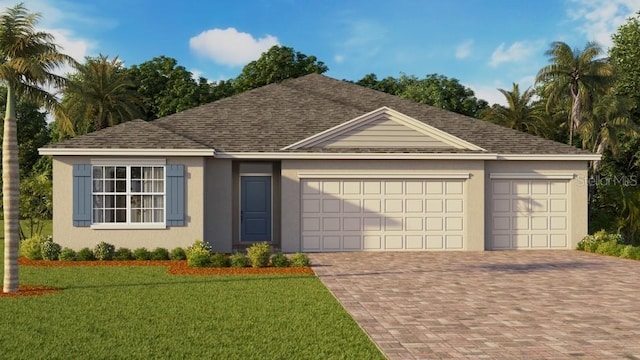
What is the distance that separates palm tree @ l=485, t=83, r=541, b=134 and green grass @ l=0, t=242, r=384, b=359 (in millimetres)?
32718

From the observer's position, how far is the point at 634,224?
2230cm

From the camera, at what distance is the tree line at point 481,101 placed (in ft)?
88.2

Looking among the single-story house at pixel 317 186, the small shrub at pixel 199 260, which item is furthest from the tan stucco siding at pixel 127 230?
the small shrub at pixel 199 260

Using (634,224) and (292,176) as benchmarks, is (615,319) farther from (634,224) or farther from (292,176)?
(634,224)

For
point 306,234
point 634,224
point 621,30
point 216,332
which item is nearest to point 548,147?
point 634,224

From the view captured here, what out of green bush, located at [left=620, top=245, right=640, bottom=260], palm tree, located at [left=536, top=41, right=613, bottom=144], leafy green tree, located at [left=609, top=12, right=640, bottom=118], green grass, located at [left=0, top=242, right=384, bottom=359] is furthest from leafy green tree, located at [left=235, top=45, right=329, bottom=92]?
green grass, located at [left=0, top=242, right=384, bottom=359]

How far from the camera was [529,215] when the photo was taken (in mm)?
20234

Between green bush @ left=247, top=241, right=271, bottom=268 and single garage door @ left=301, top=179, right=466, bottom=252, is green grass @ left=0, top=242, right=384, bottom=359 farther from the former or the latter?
single garage door @ left=301, top=179, right=466, bottom=252

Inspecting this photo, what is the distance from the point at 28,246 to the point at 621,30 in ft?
126

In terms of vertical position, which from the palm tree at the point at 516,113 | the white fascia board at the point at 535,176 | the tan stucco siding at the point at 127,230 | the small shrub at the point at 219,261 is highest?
the palm tree at the point at 516,113

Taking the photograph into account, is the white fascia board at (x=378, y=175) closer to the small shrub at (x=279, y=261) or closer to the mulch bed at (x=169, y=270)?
the small shrub at (x=279, y=261)

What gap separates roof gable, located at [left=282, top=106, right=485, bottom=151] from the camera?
19328 mm

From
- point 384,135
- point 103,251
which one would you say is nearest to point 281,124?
point 384,135

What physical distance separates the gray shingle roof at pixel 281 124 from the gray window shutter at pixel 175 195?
0.76 meters
